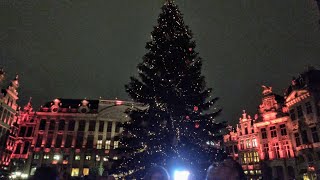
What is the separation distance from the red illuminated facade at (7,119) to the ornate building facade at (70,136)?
2318 mm

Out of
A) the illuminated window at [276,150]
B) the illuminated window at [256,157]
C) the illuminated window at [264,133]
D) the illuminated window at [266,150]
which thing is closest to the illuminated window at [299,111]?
the illuminated window at [276,150]

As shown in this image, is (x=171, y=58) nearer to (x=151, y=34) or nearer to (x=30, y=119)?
(x=151, y=34)

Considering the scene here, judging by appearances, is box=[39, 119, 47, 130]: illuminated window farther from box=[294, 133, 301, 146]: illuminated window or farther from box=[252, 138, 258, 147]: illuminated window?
box=[294, 133, 301, 146]: illuminated window

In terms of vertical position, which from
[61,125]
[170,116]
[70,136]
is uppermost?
[61,125]

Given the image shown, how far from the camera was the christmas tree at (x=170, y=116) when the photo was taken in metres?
15.5

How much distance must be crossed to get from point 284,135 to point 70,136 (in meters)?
40.3

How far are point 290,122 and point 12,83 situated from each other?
49.0 metres

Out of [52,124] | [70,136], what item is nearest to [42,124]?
[52,124]

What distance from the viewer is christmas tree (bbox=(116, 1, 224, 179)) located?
15.5 metres

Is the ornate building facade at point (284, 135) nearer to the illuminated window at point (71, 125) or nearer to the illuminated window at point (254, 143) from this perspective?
the illuminated window at point (254, 143)

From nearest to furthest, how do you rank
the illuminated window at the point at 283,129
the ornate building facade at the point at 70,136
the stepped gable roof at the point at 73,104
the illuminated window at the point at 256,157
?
the illuminated window at the point at 283,129 → the illuminated window at the point at 256,157 → the ornate building facade at the point at 70,136 → the stepped gable roof at the point at 73,104

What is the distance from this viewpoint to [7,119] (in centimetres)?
4388

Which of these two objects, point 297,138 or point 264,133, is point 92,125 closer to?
point 264,133

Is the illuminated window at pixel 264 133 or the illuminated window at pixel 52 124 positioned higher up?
the illuminated window at pixel 52 124
